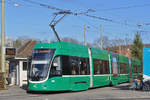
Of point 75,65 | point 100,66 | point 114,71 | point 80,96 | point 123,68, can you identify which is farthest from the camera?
point 123,68

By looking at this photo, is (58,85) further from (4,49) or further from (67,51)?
(4,49)

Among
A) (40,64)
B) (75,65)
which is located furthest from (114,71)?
(40,64)

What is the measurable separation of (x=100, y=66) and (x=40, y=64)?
7.05 metres

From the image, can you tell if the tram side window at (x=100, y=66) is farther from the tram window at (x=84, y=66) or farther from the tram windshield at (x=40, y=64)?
the tram windshield at (x=40, y=64)

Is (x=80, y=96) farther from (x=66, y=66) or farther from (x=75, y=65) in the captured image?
(x=75, y=65)

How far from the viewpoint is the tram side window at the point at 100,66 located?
22072 millimetres

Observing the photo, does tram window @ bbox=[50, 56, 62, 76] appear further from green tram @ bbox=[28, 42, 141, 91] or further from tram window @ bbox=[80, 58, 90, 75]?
tram window @ bbox=[80, 58, 90, 75]

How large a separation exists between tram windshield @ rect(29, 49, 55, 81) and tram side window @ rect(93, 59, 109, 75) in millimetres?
5314

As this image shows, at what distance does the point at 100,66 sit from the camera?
75.9 ft

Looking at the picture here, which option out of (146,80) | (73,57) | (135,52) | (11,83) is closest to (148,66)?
(146,80)

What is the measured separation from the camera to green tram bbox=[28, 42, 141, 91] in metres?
17.4

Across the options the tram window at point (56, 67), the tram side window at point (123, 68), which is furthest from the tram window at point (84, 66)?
the tram side window at point (123, 68)

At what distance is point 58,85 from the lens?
17594mm

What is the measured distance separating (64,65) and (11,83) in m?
11.1
